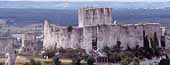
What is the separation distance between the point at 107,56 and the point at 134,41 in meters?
2.83

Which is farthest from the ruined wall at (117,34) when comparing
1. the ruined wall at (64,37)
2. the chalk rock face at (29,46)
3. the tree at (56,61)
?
the chalk rock face at (29,46)

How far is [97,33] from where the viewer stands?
7306cm

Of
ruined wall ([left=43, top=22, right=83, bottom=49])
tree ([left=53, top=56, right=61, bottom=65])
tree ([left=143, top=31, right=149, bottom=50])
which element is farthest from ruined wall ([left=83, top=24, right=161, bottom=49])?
tree ([left=53, top=56, right=61, bottom=65])

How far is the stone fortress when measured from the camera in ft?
240

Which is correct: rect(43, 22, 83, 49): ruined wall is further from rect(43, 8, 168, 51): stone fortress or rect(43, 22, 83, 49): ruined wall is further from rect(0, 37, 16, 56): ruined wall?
rect(0, 37, 16, 56): ruined wall

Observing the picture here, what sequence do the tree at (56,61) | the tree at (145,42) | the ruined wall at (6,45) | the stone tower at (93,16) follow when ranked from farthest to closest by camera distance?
the stone tower at (93,16) < the tree at (145,42) < the ruined wall at (6,45) < the tree at (56,61)

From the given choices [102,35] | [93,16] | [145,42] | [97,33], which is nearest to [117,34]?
[102,35]

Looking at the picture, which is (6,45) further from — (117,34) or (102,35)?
(117,34)

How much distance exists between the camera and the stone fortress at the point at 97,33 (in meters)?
73.0

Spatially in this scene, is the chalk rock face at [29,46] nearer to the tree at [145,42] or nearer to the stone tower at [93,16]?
the stone tower at [93,16]

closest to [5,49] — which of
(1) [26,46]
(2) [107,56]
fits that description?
(1) [26,46]

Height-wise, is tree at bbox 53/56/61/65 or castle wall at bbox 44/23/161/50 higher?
castle wall at bbox 44/23/161/50

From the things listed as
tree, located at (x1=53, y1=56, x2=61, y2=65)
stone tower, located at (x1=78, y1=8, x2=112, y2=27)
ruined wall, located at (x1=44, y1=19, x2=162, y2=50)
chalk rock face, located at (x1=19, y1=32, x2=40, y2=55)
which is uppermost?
stone tower, located at (x1=78, y1=8, x2=112, y2=27)

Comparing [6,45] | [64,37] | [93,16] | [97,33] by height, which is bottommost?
[6,45]
